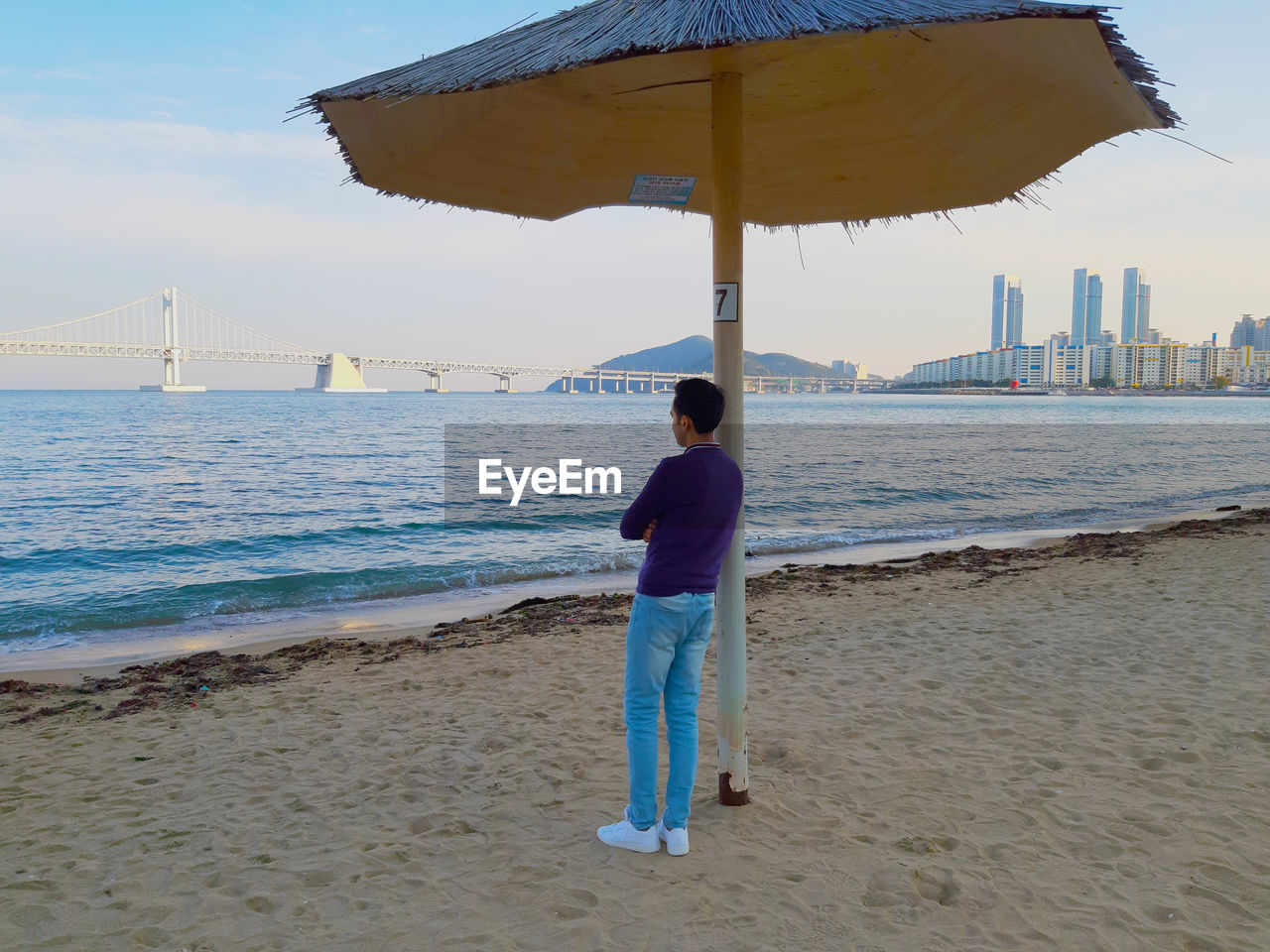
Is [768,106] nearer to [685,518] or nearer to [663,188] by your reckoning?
[663,188]

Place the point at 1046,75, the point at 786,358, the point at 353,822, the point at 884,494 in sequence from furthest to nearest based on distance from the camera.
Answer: the point at 786,358
the point at 884,494
the point at 353,822
the point at 1046,75

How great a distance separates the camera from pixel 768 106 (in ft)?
10.2

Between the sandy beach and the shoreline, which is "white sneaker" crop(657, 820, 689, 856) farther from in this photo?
the shoreline

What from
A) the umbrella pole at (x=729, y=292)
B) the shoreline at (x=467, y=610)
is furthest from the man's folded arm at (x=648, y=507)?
the shoreline at (x=467, y=610)

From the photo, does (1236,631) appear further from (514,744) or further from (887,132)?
(514,744)

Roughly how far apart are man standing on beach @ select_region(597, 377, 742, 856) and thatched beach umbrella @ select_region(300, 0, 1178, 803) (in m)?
0.32

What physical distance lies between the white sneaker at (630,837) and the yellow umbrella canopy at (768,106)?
2.40m

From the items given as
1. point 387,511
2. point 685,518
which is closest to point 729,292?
point 685,518

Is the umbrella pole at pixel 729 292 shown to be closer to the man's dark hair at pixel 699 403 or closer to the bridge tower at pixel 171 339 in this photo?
the man's dark hair at pixel 699 403

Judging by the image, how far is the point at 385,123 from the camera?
2916 millimetres

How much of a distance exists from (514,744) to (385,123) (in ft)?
9.30

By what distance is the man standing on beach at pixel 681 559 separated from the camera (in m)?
2.38

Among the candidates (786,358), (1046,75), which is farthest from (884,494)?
(786,358)

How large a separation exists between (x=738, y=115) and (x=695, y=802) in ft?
8.40
